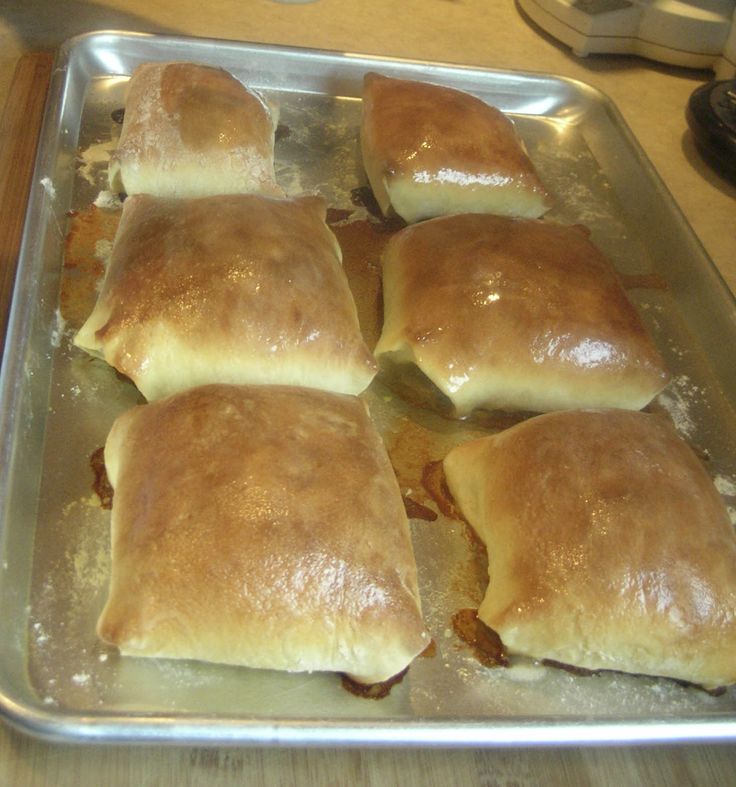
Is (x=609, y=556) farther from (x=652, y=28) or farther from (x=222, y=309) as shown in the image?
(x=652, y=28)

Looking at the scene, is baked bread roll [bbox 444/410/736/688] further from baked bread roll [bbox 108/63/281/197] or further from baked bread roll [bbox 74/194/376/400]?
baked bread roll [bbox 108/63/281/197]

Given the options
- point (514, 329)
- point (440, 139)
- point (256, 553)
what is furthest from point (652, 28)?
point (256, 553)

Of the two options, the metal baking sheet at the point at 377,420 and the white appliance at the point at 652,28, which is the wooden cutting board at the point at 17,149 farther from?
the white appliance at the point at 652,28

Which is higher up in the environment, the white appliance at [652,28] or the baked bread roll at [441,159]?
the white appliance at [652,28]

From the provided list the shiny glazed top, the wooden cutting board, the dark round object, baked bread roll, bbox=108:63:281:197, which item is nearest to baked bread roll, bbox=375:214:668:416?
the shiny glazed top

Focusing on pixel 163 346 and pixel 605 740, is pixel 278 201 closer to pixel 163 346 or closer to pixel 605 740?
pixel 163 346

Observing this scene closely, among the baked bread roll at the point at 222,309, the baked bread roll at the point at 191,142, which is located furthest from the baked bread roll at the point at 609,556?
the baked bread roll at the point at 191,142
